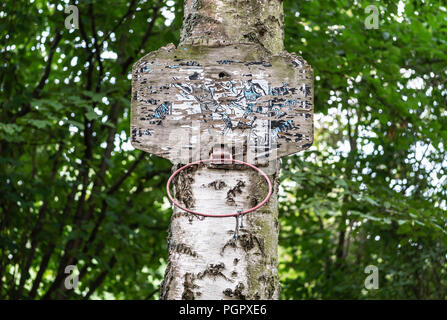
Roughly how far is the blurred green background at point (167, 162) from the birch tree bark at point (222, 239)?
7.31 feet

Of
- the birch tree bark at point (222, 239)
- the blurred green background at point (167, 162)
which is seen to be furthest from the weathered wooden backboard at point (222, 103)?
the blurred green background at point (167, 162)

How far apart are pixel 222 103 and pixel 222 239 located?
0.44 metres

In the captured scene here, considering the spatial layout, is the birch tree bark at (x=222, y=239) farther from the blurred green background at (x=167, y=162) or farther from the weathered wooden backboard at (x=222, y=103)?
the blurred green background at (x=167, y=162)

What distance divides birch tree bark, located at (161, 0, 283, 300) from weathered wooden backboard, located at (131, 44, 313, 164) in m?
0.06

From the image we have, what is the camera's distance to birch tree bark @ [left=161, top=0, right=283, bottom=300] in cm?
156

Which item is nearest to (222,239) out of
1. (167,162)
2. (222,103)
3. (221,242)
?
(221,242)

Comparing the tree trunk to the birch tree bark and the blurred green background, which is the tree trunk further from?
the blurred green background

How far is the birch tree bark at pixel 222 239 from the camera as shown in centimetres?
156

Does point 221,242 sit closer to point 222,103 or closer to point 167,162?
point 222,103

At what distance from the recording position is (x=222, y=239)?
5.20 ft

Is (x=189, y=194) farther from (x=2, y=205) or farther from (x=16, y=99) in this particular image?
(x=2, y=205)

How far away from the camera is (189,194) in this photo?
5.44 feet

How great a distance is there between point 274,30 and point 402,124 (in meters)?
3.61

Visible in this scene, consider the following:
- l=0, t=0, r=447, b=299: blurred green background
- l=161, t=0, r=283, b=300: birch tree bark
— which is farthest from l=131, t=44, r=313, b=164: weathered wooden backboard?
l=0, t=0, r=447, b=299: blurred green background
